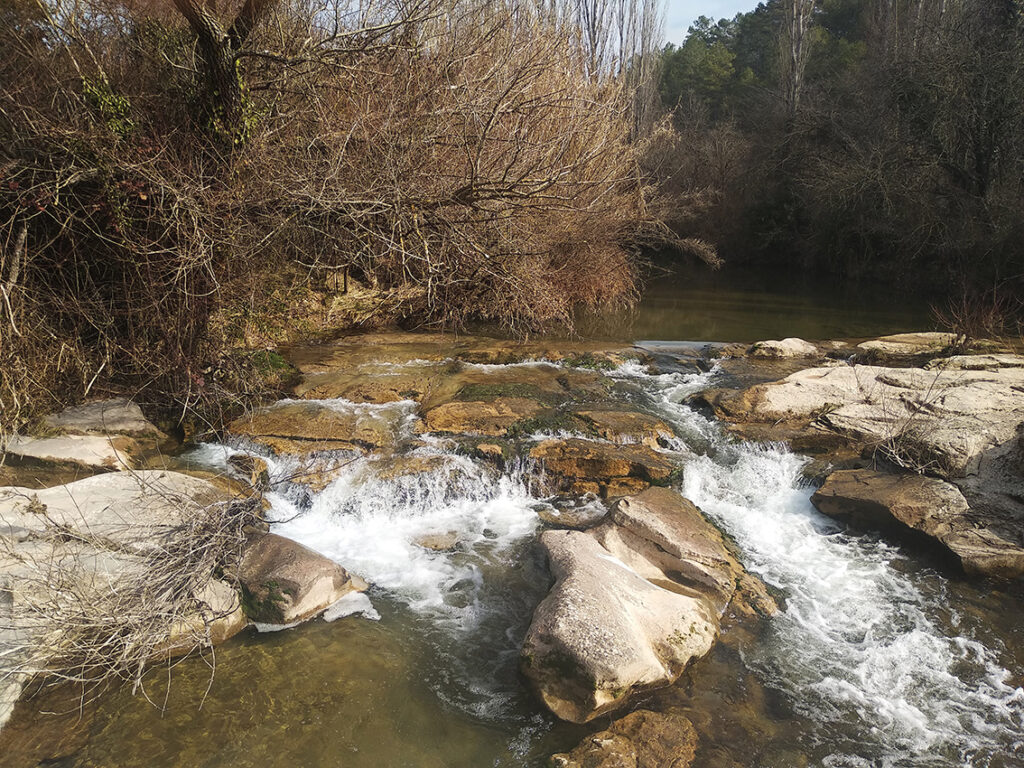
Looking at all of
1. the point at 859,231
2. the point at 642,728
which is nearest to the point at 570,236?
the point at 642,728

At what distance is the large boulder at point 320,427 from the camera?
244 inches

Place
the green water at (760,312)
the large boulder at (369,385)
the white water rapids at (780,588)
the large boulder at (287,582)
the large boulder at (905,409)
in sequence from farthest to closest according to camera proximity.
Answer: the green water at (760,312), the large boulder at (369,385), the large boulder at (905,409), the large boulder at (287,582), the white water rapids at (780,588)

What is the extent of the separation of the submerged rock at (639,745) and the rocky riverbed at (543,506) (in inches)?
0.4

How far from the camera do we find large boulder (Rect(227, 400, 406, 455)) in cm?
620

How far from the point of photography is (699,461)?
250 inches

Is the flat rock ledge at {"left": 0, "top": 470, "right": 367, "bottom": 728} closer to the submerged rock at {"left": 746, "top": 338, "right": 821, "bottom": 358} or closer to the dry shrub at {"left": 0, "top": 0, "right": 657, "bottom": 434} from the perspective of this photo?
the dry shrub at {"left": 0, "top": 0, "right": 657, "bottom": 434}

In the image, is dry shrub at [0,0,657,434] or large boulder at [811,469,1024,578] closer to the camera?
large boulder at [811,469,1024,578]

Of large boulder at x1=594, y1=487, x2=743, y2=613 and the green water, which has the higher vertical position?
the green water

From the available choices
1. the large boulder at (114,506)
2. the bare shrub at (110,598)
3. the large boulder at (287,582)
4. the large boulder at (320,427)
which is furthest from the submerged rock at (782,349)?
the bare shrub at (110,598)

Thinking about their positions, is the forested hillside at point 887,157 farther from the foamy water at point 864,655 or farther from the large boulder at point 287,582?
the large boulder at point 287,582

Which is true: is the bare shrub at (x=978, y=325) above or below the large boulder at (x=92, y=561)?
above

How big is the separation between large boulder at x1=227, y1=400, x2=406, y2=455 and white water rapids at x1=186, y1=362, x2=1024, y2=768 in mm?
283

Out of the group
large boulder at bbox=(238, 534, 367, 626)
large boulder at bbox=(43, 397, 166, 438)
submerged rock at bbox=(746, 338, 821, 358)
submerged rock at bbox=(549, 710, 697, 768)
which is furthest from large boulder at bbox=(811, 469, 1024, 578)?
large boulder at bbox=(43, 397, 166, 438)

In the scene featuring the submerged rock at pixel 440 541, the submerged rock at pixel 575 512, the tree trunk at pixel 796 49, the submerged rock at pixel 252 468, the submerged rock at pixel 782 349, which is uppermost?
the tree trunk at pixel 796 49
